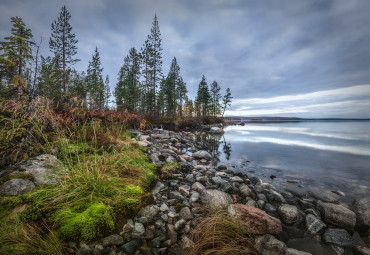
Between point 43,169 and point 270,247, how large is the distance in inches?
160

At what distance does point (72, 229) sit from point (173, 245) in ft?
4.26

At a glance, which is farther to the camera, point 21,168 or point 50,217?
point 21,168

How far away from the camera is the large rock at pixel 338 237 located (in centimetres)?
231

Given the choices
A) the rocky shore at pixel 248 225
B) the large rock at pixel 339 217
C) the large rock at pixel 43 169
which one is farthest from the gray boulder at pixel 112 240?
the large rock at pixel 339 217

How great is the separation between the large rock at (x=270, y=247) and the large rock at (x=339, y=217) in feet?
6.00

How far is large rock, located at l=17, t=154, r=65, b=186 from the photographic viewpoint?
243cm

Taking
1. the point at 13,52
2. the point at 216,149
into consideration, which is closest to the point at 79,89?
the point at 13,52

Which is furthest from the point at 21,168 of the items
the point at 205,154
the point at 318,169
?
the point at 318,169

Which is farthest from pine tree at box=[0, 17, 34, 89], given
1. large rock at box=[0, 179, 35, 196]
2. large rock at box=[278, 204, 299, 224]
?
large rock at box=[278, 204, 299, 224]

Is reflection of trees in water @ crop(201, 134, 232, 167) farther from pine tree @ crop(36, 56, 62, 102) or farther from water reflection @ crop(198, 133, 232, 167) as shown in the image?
pine tree @ crop(36, 56, 62, 102)

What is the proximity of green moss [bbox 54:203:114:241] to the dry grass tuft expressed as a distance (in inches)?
46.6

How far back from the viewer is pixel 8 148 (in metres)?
3.21

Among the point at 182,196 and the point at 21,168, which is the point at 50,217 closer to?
the point at 21,168

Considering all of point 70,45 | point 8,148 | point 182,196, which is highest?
point 70,45
